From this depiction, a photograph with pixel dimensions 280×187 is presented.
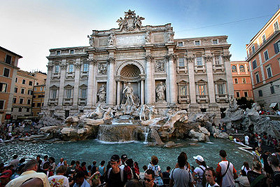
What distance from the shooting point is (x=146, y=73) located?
19.4m

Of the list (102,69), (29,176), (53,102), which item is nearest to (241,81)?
(102,69)

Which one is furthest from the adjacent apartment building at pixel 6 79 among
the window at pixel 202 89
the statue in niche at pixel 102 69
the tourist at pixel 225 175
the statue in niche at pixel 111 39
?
the window at pixel 202 89

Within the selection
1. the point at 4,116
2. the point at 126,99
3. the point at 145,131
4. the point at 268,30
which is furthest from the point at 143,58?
the point at 4,116

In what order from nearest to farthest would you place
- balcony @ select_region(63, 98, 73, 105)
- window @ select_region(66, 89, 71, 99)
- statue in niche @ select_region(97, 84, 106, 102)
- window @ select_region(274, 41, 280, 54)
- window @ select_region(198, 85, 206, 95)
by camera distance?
window @ select_region(274, 41, 280, 54)
window @ select_region(198, 85, 206, 95)
statue in niche @ select_region(97, 84, 106, 102)
balcony @ select_region(63, 98, 73, 105)
window @ select_region(66, 89, 71, 99)

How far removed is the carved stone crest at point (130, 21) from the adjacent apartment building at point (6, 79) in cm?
1695

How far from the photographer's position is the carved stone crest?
2089cm

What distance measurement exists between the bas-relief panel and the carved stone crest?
1.26m

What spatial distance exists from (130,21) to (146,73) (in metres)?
9.13

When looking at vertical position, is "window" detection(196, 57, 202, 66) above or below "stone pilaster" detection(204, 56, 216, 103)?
above

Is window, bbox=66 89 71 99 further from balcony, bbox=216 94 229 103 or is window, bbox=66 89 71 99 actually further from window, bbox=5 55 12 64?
balcony, bbox=216 94 229 103

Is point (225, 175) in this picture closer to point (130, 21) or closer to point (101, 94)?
point (101, 94)

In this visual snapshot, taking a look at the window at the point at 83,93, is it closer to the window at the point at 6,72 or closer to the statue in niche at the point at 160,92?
the window at the point at 6,72

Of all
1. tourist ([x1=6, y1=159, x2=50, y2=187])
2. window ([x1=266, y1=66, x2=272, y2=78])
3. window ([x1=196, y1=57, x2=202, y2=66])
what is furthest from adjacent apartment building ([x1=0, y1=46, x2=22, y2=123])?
window ([x1=266, y1=66, x2=272, y2=78])

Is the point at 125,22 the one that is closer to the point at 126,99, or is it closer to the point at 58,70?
the point at 126,99
